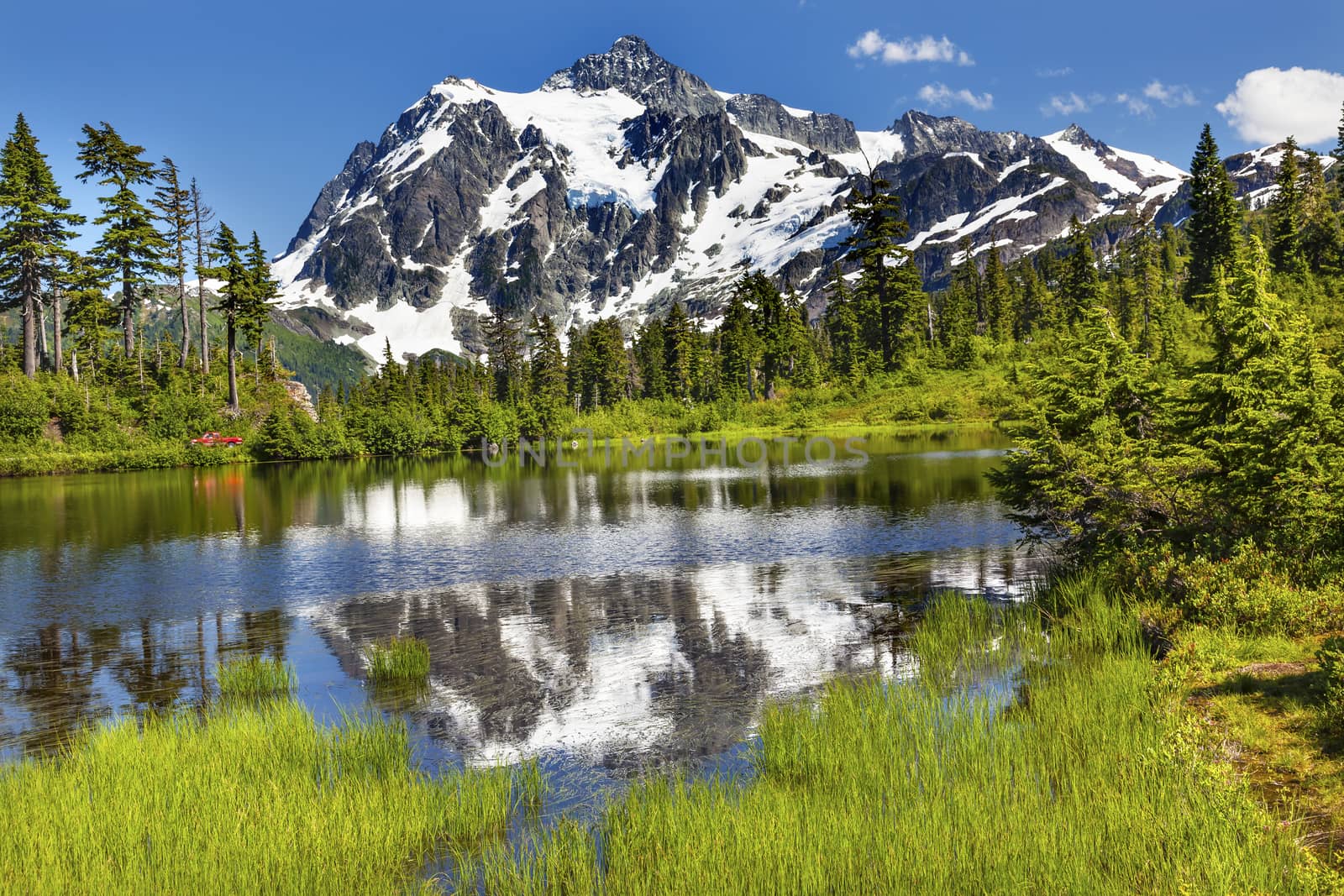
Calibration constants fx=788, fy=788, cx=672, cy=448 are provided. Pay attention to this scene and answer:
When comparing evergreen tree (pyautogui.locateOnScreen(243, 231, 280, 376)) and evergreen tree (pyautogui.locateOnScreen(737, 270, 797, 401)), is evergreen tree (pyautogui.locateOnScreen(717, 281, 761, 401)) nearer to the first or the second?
evergreen tree (pyautogui.locateOnScreen(737, 270, 797, 401))

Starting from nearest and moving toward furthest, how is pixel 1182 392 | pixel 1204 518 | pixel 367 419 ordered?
pixel 1204 518 < pixel 1182 392 < pixel 367 419

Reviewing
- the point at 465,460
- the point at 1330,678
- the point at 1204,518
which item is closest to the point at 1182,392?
the point at 1204,518

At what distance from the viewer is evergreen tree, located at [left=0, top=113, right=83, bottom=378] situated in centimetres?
7225

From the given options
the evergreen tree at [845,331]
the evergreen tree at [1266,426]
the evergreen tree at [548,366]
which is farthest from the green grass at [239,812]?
the evergreen tree at [548,366]

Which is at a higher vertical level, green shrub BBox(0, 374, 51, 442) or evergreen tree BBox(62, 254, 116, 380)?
evergreen tree BBox(62, 254, 116, 380)

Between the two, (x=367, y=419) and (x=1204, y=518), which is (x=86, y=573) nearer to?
(x=1204, y=518)

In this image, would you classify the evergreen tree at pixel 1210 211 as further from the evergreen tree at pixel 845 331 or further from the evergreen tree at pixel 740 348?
the evergreen tree at pixel 740 348

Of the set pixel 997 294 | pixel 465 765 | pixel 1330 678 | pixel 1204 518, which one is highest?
pixel 997 294

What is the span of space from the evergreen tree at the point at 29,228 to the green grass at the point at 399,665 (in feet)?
252

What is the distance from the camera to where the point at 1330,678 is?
359 inches

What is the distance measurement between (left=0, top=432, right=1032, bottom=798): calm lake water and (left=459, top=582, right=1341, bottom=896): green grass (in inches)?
87.4

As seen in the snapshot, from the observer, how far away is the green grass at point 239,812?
737 cm

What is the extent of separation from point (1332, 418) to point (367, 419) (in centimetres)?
9987

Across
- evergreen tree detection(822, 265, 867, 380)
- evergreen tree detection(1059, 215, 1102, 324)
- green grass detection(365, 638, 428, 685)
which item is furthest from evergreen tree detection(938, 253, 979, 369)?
green grass detection(365, 638, 428, 685)
